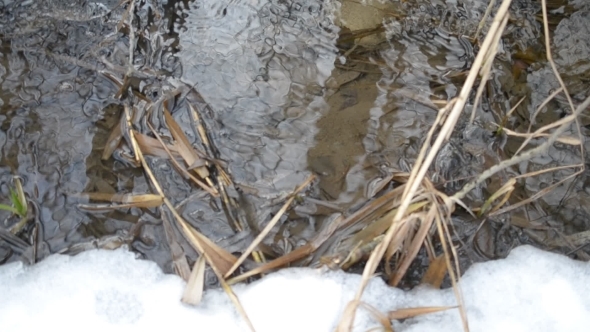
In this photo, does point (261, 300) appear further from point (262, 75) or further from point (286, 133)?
point (262, 75)

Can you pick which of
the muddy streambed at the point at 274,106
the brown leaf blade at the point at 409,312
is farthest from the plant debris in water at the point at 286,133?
the brown leaf blade at the point at 409,312

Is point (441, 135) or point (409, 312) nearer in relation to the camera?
point (441, 135)

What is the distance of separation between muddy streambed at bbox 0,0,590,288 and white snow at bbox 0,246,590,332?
0.26 feet

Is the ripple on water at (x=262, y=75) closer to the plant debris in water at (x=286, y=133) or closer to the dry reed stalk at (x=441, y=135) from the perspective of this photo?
the plant debris in water at (x=286, y=133)

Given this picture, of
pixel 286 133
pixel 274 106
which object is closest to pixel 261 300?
pixel 286 133

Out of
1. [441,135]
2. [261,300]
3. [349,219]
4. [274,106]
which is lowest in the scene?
[261,300]

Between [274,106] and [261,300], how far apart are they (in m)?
0.75

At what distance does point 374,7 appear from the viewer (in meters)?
2.37

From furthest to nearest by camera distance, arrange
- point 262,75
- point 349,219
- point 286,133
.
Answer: point 262,75 → point 286,133 → point 349,219

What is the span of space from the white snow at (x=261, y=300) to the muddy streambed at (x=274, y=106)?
0.26 feet

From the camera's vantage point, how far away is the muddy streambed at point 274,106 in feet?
5.79

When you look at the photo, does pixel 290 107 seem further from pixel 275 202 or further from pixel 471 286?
pixel 471 286

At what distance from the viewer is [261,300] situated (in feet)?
5.23

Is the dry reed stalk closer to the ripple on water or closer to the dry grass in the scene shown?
the dry grass
